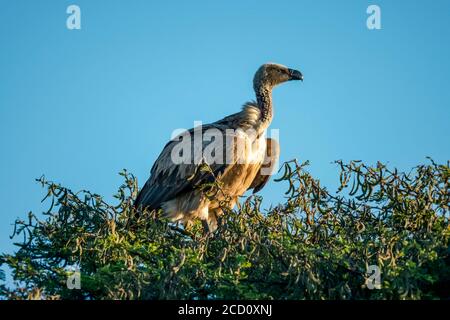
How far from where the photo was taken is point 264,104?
12031 millimetres

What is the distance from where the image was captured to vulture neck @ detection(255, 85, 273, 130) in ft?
38.0

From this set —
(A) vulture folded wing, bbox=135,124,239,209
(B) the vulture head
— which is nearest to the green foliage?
(A) vulture folded wing, bbox=135,124,239,209

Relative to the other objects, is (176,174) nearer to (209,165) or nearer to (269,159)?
(209,165)

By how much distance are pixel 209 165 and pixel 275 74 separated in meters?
2.63

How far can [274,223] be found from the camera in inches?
317

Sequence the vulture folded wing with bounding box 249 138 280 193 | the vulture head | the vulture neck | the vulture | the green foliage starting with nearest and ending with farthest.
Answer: the green foliage → the vulture → the vulture folded wing with bounding box 249 138 280 193 → the vulture neck → the vulture head

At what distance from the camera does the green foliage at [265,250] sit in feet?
21.5

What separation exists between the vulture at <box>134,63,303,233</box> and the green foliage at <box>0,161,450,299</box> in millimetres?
2094

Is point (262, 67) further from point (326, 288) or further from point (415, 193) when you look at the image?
point (326, 288)

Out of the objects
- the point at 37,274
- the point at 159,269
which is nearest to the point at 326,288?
the point at 159,269

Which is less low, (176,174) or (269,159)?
(269,159)

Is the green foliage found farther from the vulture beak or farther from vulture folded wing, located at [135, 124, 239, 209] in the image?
the vulture beak

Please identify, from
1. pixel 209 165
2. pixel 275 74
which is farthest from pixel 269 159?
pixel 275 74
